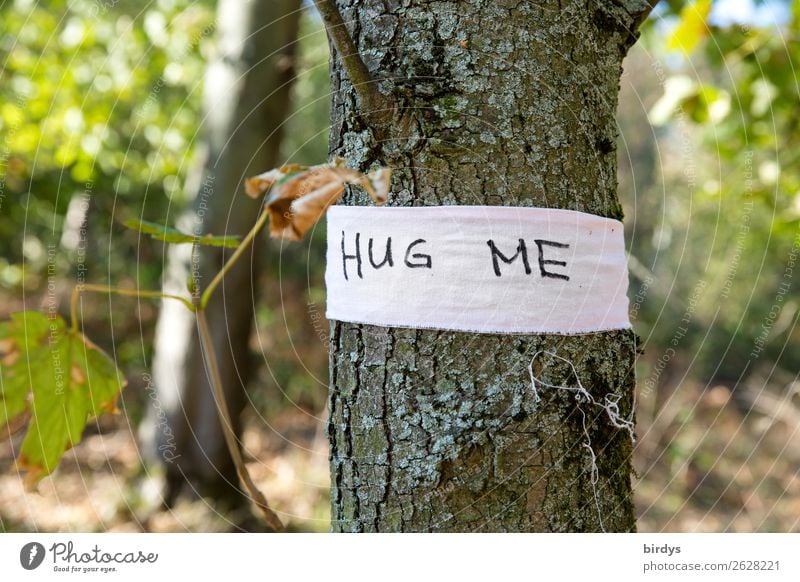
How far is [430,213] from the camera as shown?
24.2 inches

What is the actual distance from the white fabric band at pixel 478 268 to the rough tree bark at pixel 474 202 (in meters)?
0.01

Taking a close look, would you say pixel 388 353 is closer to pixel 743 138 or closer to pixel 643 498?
pixel 743 138

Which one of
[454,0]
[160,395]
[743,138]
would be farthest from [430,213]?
[160,395]

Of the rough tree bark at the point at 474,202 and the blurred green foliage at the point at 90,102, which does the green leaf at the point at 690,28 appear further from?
the blurred green foliage at the point at 90,102

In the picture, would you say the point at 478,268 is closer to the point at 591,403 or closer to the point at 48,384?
the point at 591,403

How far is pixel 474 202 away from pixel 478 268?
6cm

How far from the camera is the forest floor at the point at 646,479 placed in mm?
2498

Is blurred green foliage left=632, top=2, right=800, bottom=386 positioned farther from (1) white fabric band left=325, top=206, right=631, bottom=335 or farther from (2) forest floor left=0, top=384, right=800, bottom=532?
(1) white fabric band left=325, top=206, right=631, bottom=335

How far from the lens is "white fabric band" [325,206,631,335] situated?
0.61 metres

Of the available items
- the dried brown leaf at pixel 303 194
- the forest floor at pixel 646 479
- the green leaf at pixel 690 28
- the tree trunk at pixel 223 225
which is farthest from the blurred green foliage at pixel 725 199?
the tree trunk at pixel 223 225

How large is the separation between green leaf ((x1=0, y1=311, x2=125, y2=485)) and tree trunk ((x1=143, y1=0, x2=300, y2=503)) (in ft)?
5.56

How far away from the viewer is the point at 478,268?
0.62 metres

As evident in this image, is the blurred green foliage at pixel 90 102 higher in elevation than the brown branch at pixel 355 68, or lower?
higher

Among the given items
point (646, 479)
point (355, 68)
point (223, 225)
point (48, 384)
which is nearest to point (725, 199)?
point (646, 479)
